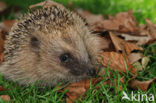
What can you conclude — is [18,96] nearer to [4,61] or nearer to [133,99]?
[4,61]

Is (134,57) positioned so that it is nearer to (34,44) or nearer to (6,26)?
(34,44)

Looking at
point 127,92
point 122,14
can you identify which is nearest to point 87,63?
point 127,92

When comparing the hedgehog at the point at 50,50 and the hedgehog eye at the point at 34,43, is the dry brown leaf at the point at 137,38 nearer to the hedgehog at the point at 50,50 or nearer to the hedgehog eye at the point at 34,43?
the hedgehog at the point at 50,50

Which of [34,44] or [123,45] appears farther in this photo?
[123,45]

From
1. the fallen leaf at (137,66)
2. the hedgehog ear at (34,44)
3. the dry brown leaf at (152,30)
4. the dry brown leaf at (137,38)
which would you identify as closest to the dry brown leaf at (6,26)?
the hedgehog ear at (34,44)

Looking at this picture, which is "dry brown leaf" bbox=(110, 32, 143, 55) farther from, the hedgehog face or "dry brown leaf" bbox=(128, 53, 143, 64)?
the hedgehog face

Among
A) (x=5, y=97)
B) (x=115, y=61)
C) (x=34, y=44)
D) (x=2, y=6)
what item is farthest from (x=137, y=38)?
(x=2, y=6)

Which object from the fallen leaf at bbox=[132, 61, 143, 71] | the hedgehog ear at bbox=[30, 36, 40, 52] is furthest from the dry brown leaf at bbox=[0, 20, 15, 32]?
the fallen leaf at bbox=[132, 61, 143, 71]
